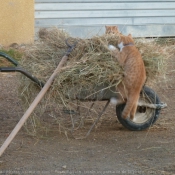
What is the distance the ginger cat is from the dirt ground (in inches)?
15.5

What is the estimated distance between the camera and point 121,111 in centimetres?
538

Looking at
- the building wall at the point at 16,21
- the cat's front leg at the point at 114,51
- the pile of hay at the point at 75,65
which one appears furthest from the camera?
the building wall at the point at 16,21

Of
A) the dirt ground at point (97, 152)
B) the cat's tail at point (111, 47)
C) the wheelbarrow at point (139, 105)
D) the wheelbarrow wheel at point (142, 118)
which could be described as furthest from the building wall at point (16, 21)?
the cat's tail at point (111, 47)

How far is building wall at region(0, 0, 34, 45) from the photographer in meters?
9.41

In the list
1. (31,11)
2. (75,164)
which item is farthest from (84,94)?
(31,11)

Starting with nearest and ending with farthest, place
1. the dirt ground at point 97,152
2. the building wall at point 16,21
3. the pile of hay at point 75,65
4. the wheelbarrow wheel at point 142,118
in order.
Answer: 1. the dirt ground at point 97,152
2. the pile of hay at point 75,65
3. the wheelbarrow wheel at point 142,118
4. the building wall at point 16,21

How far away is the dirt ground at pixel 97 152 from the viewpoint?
4406mm

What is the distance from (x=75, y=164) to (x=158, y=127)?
1540 mm

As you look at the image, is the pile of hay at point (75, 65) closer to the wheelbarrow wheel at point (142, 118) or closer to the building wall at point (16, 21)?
the wheelbarrow wheel at point (142, 118)

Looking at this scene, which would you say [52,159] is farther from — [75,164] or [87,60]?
[87,60]

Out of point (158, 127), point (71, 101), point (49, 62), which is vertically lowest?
point (158, 127)

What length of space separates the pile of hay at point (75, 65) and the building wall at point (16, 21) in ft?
13.6

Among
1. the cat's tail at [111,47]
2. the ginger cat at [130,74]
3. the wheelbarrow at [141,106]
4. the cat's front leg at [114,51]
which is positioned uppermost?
the cat's tail at [111,47]

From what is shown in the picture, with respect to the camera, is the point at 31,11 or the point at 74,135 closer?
the point at 74,135
